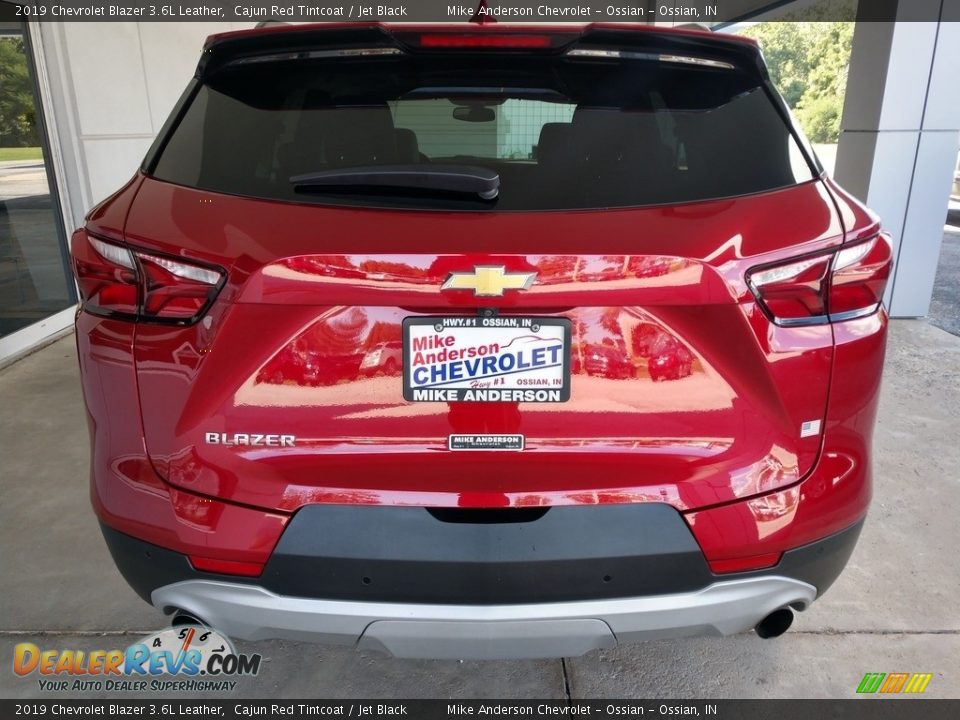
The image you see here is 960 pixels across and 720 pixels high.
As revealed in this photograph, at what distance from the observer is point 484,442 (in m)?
1.32

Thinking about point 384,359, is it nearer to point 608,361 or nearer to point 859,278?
point 608,361

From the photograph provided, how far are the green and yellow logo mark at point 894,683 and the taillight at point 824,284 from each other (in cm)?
125

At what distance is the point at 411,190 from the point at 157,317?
0.54 m

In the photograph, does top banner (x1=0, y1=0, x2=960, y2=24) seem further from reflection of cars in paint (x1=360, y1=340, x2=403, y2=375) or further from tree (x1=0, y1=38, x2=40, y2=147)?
reflection of cars in paint (x1=360, y1=340, x2=403, y2=375)

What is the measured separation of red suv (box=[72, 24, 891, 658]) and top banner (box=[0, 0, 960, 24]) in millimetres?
838

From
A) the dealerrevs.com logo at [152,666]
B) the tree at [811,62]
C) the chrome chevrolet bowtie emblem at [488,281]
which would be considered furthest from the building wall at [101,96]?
the tree at [811,62]

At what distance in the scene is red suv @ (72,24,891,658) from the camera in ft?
4.18

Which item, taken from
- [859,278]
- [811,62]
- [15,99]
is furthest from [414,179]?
[811,62]

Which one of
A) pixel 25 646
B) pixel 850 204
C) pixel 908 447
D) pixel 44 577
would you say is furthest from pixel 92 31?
pixel 908 447

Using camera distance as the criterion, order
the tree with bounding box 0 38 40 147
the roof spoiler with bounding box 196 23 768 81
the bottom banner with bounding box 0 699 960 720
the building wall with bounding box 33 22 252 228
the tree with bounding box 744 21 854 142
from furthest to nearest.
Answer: the tree with bounding box 744 21 854 142
the building wall with bounding box 33 22 252 228
the tree with bounding box 0 38 40 147
the bottom banner with bounding box 0 699 960 720
the roof spoiler with bounding box 196 23 768 81

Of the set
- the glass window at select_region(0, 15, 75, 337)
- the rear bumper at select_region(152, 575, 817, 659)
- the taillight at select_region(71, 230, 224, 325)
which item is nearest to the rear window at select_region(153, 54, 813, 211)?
the taillight at select_region(71, 230, 224, 325)

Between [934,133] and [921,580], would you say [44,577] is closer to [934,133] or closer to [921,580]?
[921,580]

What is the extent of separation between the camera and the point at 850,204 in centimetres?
149

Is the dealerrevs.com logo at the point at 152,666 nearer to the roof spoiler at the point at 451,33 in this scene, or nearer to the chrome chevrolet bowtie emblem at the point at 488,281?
the chrome chevrolet bowtie emblem at the point at 488,281
